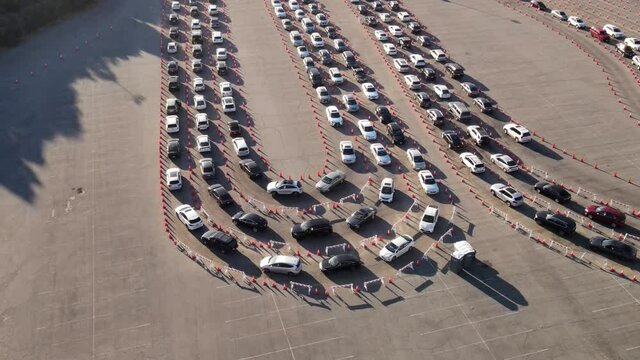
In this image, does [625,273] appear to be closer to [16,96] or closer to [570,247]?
[570,247]

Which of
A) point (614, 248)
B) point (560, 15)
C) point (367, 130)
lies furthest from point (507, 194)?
point (560, 15)

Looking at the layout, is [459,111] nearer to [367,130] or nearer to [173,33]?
[367,130]

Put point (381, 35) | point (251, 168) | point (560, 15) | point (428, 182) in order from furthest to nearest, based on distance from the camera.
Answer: point (560, 15), point (381, 35), point (251, 168), point (428, 182)

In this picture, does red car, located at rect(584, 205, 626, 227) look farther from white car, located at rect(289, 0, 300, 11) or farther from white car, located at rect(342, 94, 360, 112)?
white car, located at rect(289, 0, 300, 11)

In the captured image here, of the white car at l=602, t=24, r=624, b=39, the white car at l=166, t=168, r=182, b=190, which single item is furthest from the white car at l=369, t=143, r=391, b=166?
the white car at l=602, t=24, r=624, b=39

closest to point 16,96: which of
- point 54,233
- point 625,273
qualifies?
point 54,233

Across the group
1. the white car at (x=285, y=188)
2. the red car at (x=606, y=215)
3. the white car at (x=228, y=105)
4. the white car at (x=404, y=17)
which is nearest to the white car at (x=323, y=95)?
the white car at (x=228, y=105)

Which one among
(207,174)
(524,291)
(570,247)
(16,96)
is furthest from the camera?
(16,96)
